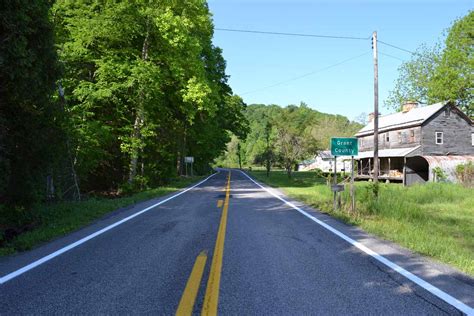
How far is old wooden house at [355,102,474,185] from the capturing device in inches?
1340

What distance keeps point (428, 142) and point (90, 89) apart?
31.0 meters

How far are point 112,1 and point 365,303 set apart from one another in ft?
63.6

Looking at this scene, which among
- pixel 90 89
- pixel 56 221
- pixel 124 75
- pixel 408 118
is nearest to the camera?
pixel 56 221

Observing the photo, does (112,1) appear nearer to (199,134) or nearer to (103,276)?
(103,276)

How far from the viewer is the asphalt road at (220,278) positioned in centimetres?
392

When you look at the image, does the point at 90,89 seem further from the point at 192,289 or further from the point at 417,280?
the point at 417,280

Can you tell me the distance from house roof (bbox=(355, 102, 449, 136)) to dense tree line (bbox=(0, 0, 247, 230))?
21.1 meters

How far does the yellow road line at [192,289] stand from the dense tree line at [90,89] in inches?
218

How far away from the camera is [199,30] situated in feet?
85.2

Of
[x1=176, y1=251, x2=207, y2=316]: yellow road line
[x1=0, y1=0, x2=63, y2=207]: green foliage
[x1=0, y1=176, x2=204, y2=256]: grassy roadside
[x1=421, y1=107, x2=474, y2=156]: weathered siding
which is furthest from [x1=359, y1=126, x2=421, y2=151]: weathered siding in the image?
[x1=176, y1=251, x2=207, y2=316]: yellow road line

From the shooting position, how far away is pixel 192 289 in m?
4.40

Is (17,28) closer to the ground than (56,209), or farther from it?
farther from it

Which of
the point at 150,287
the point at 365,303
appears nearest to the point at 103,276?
the point at 150,287

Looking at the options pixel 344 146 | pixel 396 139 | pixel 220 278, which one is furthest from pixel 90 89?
pixel 396 139
